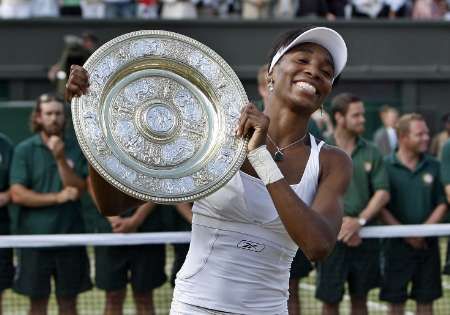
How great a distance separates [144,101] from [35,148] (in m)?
4.12

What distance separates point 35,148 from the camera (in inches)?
327

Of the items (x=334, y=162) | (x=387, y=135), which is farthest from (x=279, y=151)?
(x=387, y=135)

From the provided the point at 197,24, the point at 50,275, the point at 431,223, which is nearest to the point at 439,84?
the point at 197,24

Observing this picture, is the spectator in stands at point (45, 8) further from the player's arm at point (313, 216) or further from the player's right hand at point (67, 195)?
the player's arm at point (313, 216)

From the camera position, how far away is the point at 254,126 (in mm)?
4113

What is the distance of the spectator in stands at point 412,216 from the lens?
8.16 metres

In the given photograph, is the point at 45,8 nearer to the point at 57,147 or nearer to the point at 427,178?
the point at 57,147

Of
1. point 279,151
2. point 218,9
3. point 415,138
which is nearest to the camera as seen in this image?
point 279,151

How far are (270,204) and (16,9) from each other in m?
14.0

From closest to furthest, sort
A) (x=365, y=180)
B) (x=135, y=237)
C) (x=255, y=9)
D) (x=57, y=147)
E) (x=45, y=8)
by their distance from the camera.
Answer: (x=135, y=237), (x=57, y=147), (x=365, y=180), (x=45, y=8), (x=255, y=9)

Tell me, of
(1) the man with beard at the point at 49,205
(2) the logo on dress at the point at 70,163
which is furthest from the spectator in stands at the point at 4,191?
(2) the logo on dress at the point at 70,163

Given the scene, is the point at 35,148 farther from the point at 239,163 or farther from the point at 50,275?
the point at 239,163

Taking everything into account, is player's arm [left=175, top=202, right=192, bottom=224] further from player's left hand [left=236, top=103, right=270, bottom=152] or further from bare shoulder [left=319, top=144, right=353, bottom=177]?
player's left hand [left=236, top=103, right=270, bottom=152]

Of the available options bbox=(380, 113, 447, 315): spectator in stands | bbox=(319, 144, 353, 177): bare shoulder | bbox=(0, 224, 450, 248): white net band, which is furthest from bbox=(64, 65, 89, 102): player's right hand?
bbox=(380, 113, 447, 315): spectator in stands
